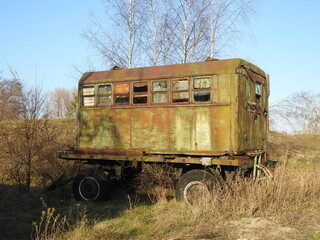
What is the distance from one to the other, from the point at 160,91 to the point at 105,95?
5.90 ft

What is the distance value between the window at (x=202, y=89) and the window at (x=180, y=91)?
0.73 feet

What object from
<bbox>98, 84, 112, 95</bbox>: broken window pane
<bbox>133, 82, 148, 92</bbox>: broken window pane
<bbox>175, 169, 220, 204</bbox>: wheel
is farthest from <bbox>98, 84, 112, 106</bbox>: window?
<bbox>175, 169, 220, 204</bbox>: wheel

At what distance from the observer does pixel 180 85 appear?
8.82m

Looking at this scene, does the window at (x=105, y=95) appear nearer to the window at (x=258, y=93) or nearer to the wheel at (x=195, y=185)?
the wheel at (x=195, y=185)

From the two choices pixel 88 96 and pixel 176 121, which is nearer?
pixel 176 121

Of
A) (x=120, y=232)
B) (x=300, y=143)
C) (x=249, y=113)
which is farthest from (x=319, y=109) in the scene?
(x=120, y=232)

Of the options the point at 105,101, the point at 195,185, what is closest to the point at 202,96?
the point at 195,185

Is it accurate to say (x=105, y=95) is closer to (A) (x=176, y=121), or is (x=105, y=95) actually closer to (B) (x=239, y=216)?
(A) (x=176, y=121)

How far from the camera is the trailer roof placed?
27.5 ft

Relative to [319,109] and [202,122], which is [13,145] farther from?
[319,109]

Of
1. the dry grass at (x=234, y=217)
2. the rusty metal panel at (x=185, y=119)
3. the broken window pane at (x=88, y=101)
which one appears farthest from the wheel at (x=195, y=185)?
the broken window pane at (x=88, y=101)

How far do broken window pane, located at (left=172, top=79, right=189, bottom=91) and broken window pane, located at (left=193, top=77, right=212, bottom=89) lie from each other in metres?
0.22

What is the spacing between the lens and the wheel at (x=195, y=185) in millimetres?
7947

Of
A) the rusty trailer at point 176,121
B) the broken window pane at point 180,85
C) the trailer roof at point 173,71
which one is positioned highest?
the trailer roof at point 173,71
